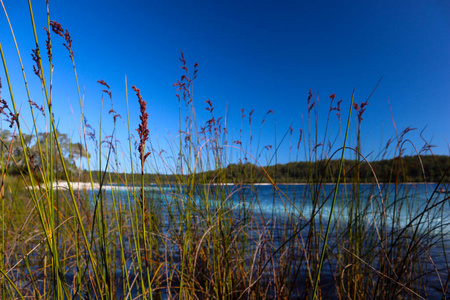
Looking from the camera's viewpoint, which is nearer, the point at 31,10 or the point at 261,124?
the point at 31,10

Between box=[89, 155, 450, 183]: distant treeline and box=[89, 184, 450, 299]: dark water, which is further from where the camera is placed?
box=[89, 155, 450, 183]: distant treeline

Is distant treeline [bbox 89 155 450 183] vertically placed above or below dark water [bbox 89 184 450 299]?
above

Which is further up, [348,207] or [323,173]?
[323,173]

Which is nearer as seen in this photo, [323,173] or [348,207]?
[323,173]

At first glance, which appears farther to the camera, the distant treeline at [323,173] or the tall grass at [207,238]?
the distant treeline at [323,173]

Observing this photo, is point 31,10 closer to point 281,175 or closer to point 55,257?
point 55,257

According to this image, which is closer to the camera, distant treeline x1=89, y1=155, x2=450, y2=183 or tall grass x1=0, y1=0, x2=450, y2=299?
tall grass x1=0, y1=0, x2=450, y2=299

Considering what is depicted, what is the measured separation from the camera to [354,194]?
Result: 171cm

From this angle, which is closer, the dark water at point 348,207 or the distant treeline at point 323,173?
the dark water at point 348,207

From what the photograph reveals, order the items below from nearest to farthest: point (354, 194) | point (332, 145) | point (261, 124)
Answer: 1. point (354, 194)
2. point (332, 145)
3. point (261, 124)

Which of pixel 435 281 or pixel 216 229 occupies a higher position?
pixel 216 229

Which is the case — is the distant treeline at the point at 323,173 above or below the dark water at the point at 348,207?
above

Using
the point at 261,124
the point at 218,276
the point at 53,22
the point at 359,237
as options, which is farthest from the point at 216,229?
the point at 53,22

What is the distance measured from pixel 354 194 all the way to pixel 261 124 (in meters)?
0.98
